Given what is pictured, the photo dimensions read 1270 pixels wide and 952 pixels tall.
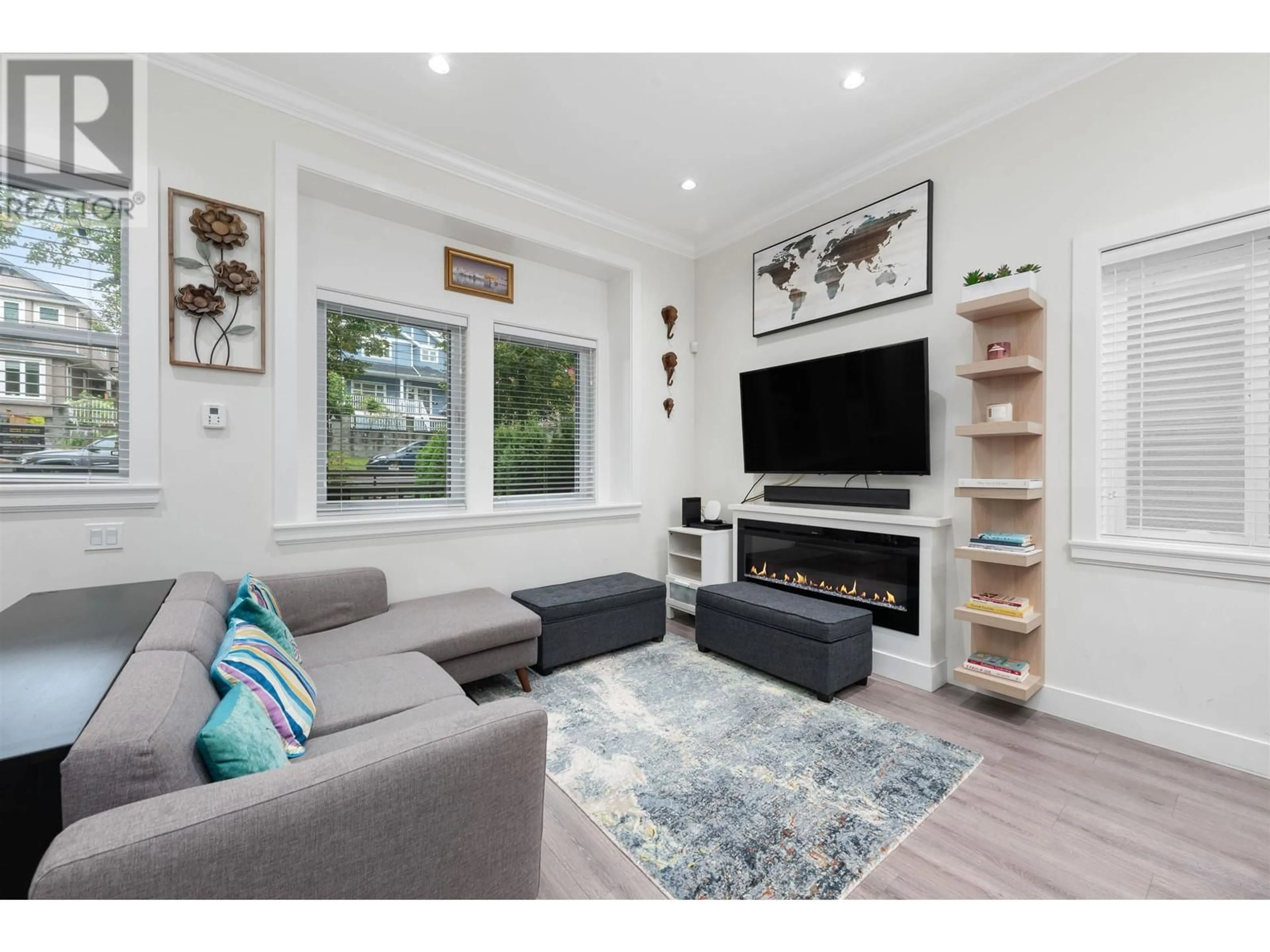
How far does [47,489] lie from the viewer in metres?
2.09

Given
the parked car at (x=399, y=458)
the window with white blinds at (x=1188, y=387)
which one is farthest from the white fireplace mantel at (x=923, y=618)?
the parked car at (x=399, y=458)

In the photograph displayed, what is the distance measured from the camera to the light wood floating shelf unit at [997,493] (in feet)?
7.95

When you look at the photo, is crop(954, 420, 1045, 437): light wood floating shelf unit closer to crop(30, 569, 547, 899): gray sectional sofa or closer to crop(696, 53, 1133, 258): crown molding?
crop(696, 53, 1133, 258): crown molding

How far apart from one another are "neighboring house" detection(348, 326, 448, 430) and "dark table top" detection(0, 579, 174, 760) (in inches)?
53.7

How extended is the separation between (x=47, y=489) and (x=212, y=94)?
6.16 ft

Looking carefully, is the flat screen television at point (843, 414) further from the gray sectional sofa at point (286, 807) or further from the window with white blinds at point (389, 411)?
the gray sectional sofa at point (286, 807)

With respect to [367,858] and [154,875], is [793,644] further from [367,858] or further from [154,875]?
[154,875]

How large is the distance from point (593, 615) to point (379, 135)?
291cm

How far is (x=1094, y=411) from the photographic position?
2348 mm

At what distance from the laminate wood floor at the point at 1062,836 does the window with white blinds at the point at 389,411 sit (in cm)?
197

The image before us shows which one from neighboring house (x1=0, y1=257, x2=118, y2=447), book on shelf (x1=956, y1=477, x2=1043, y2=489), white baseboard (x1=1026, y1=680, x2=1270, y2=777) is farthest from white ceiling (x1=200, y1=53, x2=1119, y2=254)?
white baseboard (x1=1026, y1=680, x2=1270, y2=777)

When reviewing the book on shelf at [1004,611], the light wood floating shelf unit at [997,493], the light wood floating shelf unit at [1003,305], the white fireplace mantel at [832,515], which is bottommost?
the book on shelf at [1004,611]

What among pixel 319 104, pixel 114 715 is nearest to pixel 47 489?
pixel 114 715

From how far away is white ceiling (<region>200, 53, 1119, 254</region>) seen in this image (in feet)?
7.72
